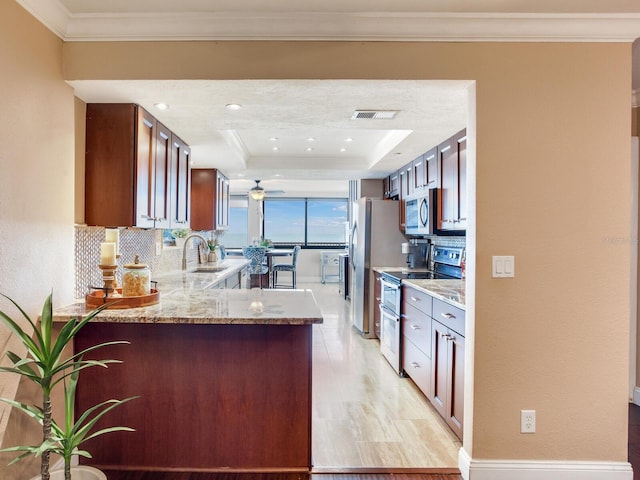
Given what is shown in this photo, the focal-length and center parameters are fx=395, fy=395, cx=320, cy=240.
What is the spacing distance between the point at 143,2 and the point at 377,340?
4.07 meters

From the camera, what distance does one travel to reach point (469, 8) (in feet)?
6.24

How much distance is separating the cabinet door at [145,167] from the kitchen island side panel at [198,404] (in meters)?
0.81

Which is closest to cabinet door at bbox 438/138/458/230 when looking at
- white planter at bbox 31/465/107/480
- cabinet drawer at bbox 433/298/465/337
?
cabinet drawer at bbox 433/298/465/337

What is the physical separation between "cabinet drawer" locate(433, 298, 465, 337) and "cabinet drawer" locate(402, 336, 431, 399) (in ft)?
1.39

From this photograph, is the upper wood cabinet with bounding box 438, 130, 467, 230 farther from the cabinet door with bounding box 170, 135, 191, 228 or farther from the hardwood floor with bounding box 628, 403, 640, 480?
the cabinet door with bounding box 170, 135, 191, 228

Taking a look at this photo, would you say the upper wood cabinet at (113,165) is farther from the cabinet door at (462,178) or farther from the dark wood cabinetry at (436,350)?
the cabinet door at (462,178)

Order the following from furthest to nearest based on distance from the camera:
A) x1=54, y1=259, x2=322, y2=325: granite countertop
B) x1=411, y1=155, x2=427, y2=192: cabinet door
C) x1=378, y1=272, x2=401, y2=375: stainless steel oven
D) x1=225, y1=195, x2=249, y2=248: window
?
x1=225, y1=195, x2=249, y2=248: window, x1=411, y1=155, x2=427, y2=192: cabinet door, x1=378, y1=272, x2=401, y2=375: stainless steel oven, x1=54, y1=259, x2=322, y2=325: granite countertop

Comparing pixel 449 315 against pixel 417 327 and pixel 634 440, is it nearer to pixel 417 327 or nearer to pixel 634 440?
pixel 417 327

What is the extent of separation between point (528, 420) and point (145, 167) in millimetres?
2633

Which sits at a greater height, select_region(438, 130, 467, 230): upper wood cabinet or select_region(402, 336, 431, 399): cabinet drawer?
select_region(438, 130, 467, 230): upper wood cabinet

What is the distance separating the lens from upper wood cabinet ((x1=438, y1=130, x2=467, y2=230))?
3.13 meters

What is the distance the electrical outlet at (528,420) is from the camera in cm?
199

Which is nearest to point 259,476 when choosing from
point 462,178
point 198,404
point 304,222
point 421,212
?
point 198,404

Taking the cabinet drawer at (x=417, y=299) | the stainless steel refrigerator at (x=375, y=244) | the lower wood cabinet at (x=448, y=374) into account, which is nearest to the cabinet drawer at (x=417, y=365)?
the lower wood cabinet at (x=448, y=374)
